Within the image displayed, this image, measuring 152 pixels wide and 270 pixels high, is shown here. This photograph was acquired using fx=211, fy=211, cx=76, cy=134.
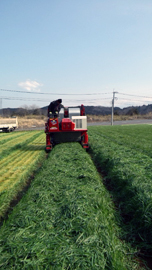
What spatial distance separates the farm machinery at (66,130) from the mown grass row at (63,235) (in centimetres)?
699

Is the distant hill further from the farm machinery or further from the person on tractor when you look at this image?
the farm machinery

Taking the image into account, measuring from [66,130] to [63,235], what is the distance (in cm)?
895

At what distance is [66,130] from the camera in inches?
467

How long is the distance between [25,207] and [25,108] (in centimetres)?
8057

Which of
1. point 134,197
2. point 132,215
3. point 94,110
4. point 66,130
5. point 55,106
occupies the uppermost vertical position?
point 94,110

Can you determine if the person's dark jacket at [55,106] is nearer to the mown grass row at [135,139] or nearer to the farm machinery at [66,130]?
the farm machinery at [66,130]

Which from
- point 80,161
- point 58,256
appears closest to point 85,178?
point 80,161

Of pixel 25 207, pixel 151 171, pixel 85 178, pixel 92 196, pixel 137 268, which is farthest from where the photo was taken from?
pixel 151 171

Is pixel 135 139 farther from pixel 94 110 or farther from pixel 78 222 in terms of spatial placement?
pixel 94 110

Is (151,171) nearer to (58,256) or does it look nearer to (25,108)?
(58,256)

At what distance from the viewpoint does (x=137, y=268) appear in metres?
3.08

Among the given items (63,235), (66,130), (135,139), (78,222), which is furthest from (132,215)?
(135,139)

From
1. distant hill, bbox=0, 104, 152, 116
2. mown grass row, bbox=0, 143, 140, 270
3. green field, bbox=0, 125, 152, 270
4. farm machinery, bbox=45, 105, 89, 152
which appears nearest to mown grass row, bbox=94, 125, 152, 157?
farm machinery, bbox=45, 105, 89, 152

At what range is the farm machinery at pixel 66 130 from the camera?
1177 cm
